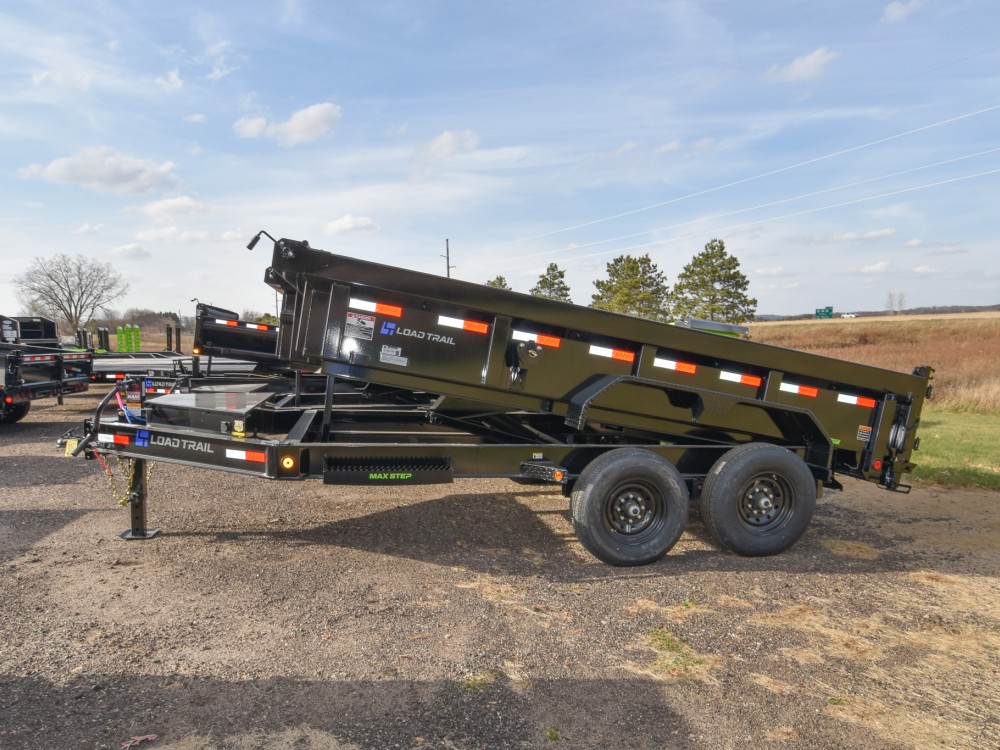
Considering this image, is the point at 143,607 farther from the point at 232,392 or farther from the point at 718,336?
the point at 718,336

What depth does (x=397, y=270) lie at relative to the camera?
4.36 m

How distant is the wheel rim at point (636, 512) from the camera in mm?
4777

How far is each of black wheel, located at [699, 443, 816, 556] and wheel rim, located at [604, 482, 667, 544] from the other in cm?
43

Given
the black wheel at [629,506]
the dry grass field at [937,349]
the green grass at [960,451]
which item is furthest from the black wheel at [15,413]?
the dry grass field at [937,349]

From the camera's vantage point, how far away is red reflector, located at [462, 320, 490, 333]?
14.9 ft

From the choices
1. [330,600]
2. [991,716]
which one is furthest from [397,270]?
[991,716]

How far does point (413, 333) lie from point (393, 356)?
0.65 ft

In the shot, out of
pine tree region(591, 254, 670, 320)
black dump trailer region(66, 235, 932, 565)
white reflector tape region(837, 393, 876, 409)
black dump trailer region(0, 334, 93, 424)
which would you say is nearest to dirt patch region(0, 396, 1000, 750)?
black dump trailer region(66, 235, 932, 565)

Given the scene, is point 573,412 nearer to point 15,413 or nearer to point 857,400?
point 857,400

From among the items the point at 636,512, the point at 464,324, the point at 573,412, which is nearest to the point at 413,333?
the point at 464,324

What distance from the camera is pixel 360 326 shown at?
14.4ft

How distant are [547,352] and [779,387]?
1864 mm

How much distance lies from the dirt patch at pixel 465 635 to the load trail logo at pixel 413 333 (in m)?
1.55

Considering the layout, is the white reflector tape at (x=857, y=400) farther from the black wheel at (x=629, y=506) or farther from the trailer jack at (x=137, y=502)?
the trailer jack at (x=137, y=502)
